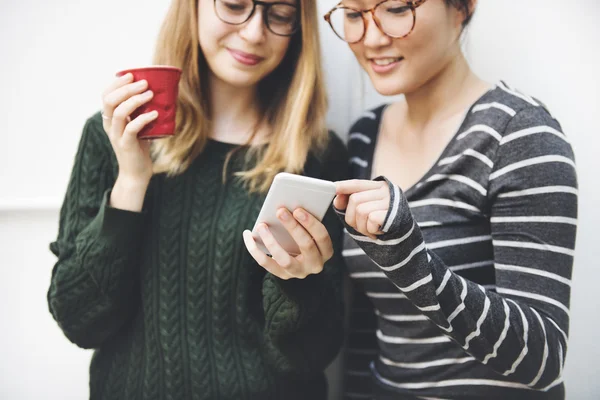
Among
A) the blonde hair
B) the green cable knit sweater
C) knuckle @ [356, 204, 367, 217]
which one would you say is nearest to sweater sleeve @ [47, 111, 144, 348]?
the green cable knit sweater

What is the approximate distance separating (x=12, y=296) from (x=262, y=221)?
0.93 m

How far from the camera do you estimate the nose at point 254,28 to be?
1050 millimetres

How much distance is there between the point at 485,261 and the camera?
3.29 ft

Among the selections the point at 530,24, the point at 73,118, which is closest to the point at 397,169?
the point at 530,24

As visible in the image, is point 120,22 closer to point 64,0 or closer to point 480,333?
point 64,0

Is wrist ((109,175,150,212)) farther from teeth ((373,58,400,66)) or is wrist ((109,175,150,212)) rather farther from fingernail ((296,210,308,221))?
teeth ((373,58,400,66))

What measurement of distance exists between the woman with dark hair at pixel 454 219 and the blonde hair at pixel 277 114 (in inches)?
4.9

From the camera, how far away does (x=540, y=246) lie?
880mm

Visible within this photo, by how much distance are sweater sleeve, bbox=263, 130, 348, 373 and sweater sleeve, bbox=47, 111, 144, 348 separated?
0.28 m

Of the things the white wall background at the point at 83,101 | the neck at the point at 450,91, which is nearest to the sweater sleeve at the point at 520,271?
the neck at the point at 450,91

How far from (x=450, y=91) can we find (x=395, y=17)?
0.20 metres

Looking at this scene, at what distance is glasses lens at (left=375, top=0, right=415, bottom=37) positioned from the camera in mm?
967

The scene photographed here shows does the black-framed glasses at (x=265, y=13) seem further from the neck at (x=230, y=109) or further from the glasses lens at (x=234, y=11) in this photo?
the neck at (x=230, y=109)

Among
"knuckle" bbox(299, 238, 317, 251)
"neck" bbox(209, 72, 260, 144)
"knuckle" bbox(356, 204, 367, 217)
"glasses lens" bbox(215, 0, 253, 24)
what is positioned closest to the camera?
"knuckle" bbox(356, 204, 367, 217)
